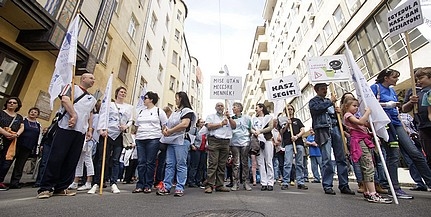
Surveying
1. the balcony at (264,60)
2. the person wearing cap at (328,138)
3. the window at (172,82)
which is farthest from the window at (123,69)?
Answer: the balcony at (264,60)

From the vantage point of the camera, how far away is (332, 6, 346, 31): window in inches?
612

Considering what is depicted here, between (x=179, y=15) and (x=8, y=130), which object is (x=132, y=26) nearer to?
(x=8, y=130)

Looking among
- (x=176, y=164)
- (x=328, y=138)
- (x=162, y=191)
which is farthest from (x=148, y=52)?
(x=328, y=138)

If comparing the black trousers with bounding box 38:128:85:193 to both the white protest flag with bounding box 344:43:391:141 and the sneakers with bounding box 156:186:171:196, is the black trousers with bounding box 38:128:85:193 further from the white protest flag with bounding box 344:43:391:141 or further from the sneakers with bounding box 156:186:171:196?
the white protest flag with bounding box 344:43:391:141

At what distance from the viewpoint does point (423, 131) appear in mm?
3625

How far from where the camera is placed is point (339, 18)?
16062mm

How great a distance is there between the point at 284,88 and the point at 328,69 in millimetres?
1593

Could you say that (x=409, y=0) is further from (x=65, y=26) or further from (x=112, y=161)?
(x=65, y=26)

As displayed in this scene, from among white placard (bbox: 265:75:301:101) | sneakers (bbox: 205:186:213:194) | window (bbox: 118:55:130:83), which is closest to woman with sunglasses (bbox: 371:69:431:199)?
white placard (bbox: 265:75:301:101)

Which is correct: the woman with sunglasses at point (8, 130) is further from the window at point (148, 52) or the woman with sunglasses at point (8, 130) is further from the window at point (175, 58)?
the window at point (175, 58)

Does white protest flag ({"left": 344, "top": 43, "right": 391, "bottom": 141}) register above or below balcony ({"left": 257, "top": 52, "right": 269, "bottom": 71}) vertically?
below

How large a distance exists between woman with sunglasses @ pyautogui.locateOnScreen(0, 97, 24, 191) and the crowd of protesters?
0.05 ft

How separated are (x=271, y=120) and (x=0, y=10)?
24.4ft

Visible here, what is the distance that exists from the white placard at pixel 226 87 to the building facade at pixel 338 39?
1.64m
